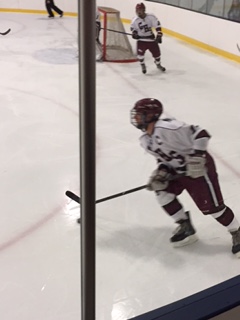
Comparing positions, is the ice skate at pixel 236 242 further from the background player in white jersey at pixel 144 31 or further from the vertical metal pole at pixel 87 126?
the background player in white jersey at pixel 144 31

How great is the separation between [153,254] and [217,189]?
11.3 inches

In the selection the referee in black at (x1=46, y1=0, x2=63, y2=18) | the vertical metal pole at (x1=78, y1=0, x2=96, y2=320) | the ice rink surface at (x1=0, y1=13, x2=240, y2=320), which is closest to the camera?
the vertical metal pole at (x1=78, y1=0, x2=96, y2=320)

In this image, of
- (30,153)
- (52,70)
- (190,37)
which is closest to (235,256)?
(30,153)

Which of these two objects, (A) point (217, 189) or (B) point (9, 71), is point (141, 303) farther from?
(B) point (9, 71)

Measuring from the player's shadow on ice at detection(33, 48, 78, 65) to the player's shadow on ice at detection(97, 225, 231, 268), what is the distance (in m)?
2.79

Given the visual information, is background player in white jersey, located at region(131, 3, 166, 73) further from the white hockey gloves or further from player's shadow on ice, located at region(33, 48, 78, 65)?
the white hockey gloves

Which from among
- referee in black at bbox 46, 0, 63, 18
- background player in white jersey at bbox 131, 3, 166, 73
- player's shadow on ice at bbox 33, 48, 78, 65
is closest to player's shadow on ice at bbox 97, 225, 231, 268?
background player in white jersey at bbox 131, 3, 166, 73

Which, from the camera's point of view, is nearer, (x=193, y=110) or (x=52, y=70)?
(x=193, y=110)

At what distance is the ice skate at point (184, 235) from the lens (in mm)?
1538

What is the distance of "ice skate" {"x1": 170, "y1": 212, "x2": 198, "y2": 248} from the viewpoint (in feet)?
5.05

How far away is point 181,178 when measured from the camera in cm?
144

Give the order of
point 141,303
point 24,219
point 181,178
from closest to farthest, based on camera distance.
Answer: point 141,303, point 181,178, point 24,219

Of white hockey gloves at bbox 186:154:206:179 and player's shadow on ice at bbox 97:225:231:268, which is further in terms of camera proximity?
player's shadow on ice at bbox 97:225:231:268

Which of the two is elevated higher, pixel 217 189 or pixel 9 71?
pixel 217 189
